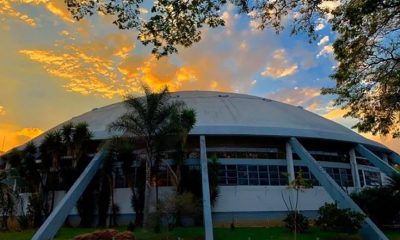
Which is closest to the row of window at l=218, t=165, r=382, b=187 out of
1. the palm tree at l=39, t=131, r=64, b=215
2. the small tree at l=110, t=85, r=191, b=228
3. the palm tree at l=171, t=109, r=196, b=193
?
the palm tree at l=171, t=109, r=196, b=193

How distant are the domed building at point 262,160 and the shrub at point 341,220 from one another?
2967 mm

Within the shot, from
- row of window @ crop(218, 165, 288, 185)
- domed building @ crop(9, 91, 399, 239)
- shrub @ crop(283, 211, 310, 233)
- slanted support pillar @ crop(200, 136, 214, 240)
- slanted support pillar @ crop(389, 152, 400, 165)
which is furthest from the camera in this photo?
slanted support pillar @ crop(389, 152, 400, 165)

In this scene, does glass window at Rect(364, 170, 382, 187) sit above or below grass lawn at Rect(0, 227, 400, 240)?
above

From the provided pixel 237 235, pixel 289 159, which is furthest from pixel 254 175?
pixel 237 235

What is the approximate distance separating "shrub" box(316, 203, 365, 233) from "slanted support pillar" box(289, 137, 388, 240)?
0.68 meters

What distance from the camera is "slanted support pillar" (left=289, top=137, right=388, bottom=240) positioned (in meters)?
Result: 25.6

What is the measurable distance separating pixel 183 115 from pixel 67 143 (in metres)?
10.6

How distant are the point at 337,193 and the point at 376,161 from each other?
31.2 ft

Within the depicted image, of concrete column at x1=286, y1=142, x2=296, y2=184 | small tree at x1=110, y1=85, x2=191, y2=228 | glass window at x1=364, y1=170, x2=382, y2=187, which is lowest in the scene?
glass window at x1=364, y1=170, x2=382, y2=187

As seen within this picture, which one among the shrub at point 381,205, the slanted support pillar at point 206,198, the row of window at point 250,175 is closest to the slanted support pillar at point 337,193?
the row of window at point 250,175

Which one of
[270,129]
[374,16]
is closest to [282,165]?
[270,129]

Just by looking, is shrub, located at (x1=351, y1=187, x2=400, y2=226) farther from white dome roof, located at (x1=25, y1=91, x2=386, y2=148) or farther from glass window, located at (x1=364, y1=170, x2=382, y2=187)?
glass window, located at (x1=364, y1=170, x2=382, y2=187)

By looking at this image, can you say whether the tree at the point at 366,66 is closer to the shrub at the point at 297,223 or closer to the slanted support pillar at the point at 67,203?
the shrub at the point at 297,223

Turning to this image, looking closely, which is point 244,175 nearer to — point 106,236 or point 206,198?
point 206,198
